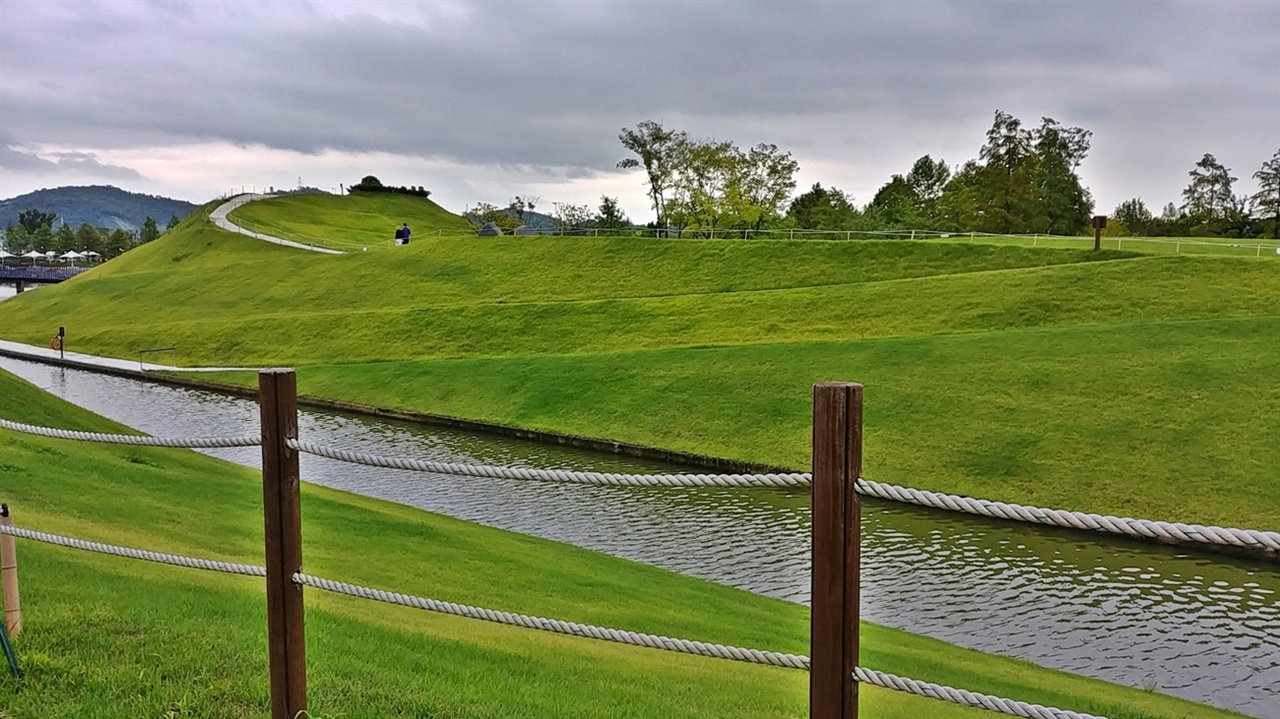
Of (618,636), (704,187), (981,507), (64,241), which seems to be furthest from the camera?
(64,241)

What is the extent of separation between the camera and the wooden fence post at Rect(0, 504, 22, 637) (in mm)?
4941

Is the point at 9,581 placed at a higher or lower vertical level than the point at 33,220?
lower

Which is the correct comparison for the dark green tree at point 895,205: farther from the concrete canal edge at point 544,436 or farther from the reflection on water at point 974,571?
the reflection on water at point 974,571

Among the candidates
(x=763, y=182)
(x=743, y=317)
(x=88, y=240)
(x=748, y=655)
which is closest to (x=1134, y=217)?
(x=763, y=182)

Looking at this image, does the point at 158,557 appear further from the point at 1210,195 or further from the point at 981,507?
the point at 1210,195

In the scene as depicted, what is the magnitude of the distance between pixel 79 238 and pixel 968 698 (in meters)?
174

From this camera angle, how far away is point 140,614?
6043mm

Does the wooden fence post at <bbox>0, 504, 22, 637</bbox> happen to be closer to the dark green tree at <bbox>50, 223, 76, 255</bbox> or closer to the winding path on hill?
the winding path on hill

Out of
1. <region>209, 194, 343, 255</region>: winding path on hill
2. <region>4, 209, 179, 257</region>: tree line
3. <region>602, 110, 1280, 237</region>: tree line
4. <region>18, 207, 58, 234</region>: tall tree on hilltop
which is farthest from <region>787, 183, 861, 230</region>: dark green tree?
→ <region>18, 207, 58, 234</region>: tall tree on hilltop

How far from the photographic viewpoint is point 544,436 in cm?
2770

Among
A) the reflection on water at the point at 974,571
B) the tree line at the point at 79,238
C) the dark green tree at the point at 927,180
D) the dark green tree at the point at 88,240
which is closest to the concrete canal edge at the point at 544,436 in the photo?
the reflection on water at the point at 974,571

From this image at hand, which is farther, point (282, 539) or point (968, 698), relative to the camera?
point (282, 539)

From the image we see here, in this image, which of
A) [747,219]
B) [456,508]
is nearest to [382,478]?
[456,508]

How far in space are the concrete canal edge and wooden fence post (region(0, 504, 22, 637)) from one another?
1588cm
